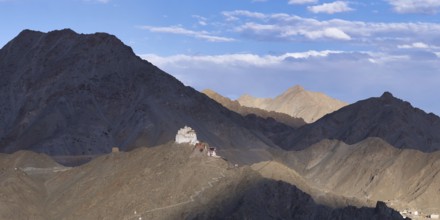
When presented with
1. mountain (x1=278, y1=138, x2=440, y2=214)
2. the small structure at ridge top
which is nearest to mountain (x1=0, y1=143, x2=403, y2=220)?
the small structure at ridge top

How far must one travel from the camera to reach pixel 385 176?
587ft

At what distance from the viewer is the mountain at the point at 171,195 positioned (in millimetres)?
104000

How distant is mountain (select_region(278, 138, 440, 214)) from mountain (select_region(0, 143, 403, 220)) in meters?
47.3

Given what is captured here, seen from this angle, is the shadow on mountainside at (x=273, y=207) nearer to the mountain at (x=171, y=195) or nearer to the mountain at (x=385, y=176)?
the mountain at (x=171, y=195)

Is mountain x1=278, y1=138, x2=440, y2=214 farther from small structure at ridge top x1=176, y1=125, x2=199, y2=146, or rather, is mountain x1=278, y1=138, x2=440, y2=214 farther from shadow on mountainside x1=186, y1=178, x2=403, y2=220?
shadow on mountainside x1=186, y1=178, x2=403, y2=220

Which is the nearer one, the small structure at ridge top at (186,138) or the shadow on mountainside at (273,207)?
the shadow on mountainside at (273,207)

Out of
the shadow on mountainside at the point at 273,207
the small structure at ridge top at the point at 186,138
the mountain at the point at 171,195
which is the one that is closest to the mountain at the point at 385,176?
the small structure at ridge top at the point at 186,138

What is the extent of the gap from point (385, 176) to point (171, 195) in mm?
79490

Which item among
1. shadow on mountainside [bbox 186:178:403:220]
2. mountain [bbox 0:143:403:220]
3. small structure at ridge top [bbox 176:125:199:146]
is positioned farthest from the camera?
small structure at ridge top [bbox 176:125:199:146]

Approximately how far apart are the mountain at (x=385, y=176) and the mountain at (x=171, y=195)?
47279 mm

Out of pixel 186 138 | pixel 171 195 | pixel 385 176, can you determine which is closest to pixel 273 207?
pixel 171 195

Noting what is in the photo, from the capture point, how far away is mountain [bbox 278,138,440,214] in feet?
541

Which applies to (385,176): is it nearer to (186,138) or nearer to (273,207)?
→ (186,138)

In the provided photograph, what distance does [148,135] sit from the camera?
190 meters
